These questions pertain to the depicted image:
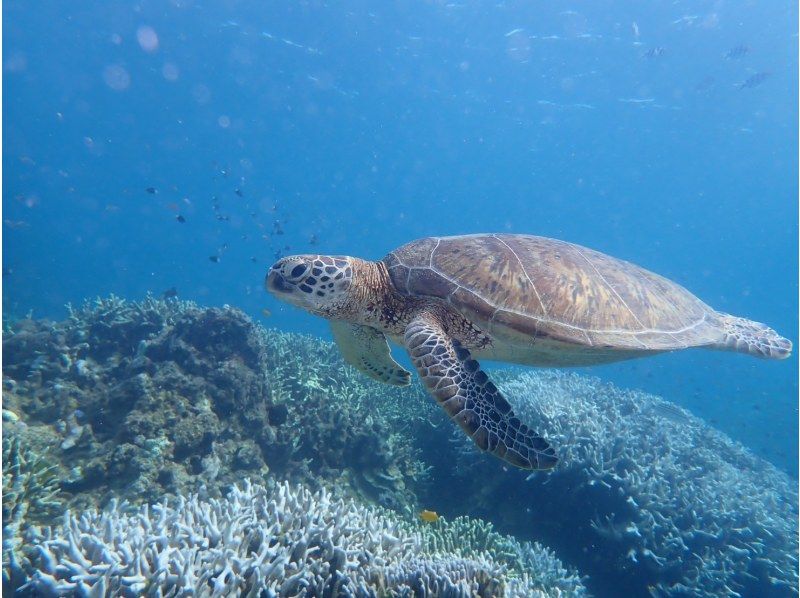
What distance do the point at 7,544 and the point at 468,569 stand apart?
325 centimetres

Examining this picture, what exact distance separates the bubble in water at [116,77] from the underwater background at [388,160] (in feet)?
1.24

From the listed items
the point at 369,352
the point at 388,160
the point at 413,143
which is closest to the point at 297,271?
the point at 369,352

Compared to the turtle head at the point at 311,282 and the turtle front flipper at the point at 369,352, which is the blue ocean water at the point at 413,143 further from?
the turtle head at the point at 311,282

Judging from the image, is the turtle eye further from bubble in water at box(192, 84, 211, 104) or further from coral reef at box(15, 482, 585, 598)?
bubble in water at box(192, 84, 211, 104)

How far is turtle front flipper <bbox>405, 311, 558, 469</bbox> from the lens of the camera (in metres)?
A: 3.38

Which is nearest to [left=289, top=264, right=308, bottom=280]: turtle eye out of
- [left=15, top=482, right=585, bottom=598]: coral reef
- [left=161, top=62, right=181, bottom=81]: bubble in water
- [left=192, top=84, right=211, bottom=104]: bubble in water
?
[left=15, top=482, right=585, bottom=598]: coral reef

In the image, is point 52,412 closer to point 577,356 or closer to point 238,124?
point 577,356

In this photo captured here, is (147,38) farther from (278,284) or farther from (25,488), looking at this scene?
(25,488)

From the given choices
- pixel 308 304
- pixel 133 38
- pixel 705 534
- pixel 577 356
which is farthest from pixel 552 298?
pixel 133 38

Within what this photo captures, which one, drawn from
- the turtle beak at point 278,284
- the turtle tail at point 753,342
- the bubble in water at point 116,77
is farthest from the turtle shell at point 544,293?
the bubble in water at point 116,77

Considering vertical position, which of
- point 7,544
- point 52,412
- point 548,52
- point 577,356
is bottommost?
point 7,544

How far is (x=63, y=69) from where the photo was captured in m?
42.2

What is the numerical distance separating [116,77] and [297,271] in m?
51.0

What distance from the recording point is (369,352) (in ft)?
17.7
